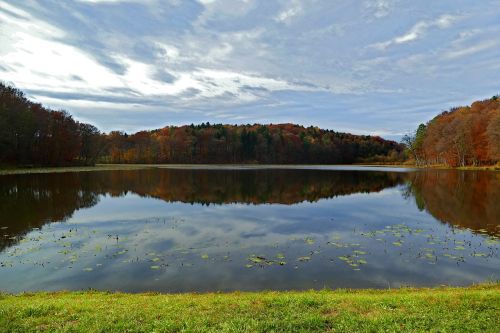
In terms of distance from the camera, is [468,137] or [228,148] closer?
[468,137]

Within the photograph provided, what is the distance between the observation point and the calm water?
12.5 meters

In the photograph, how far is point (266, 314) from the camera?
7730mm

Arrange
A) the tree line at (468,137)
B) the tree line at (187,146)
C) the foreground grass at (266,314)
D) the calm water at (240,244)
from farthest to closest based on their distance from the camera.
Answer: the tree line at (468,137)
the tree line at (187,146)
the calm water at (240,244)
the foreground grass at (266,314)

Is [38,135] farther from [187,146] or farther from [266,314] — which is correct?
[266,314]

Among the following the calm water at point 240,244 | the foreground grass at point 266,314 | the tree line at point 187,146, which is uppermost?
the tree line at point 187,146

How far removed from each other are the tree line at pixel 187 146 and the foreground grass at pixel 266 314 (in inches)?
3413

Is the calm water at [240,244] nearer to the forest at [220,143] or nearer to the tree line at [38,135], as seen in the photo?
the tree line at [38,135]

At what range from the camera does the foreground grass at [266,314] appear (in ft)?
23.0

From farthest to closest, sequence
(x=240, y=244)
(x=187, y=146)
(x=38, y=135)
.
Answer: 1. (x=187, y=146)
2. (x=38, y=135)
3. (x=240, y=244)

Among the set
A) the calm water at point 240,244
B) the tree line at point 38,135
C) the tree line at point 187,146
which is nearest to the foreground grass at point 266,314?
the calm water at point 240,244

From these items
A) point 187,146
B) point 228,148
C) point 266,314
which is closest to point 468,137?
point 228,148

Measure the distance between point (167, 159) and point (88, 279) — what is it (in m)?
149

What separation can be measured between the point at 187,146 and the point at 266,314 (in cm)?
15736

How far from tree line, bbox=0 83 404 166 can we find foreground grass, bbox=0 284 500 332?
86686mm
